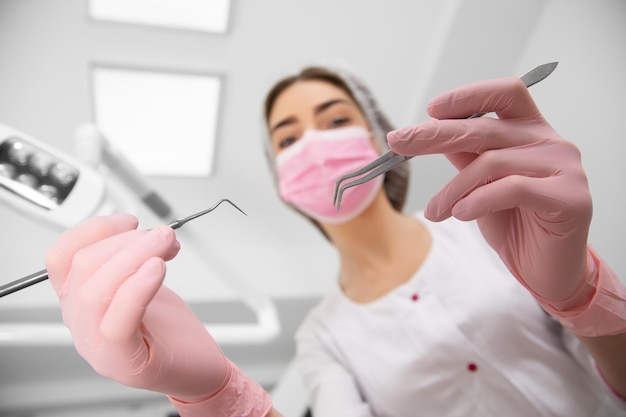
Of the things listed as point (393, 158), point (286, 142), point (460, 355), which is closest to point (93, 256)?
point (393, 158)

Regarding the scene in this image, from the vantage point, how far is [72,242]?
0.58 m

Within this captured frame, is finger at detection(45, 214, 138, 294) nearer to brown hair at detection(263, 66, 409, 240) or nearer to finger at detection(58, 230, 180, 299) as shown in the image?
finger at detection(58, 230, 180, 299)

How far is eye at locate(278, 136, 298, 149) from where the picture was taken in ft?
3.91

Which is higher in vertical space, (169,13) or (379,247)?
(169,13)

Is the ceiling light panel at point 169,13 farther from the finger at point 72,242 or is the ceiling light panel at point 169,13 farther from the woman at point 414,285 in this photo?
the finger at point 72,242

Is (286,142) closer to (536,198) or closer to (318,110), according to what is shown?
(318,110)

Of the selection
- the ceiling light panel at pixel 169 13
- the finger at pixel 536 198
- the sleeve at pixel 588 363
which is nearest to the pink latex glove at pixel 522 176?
the finger at pixel 536 198

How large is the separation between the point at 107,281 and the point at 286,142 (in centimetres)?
76

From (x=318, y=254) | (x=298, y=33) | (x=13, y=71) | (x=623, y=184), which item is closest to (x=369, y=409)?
(x=623, y=184)

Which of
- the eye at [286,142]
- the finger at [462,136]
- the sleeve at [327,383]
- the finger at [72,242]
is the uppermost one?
the finger at [462,136]

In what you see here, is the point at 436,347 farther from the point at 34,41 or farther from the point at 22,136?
the point at 34,41

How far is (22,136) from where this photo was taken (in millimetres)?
800

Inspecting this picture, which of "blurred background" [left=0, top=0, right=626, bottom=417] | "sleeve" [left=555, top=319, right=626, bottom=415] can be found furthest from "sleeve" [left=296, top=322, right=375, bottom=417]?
"sleeve" [left=555, top=319, right=626, bottom=415]

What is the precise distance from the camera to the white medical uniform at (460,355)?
91 cm
